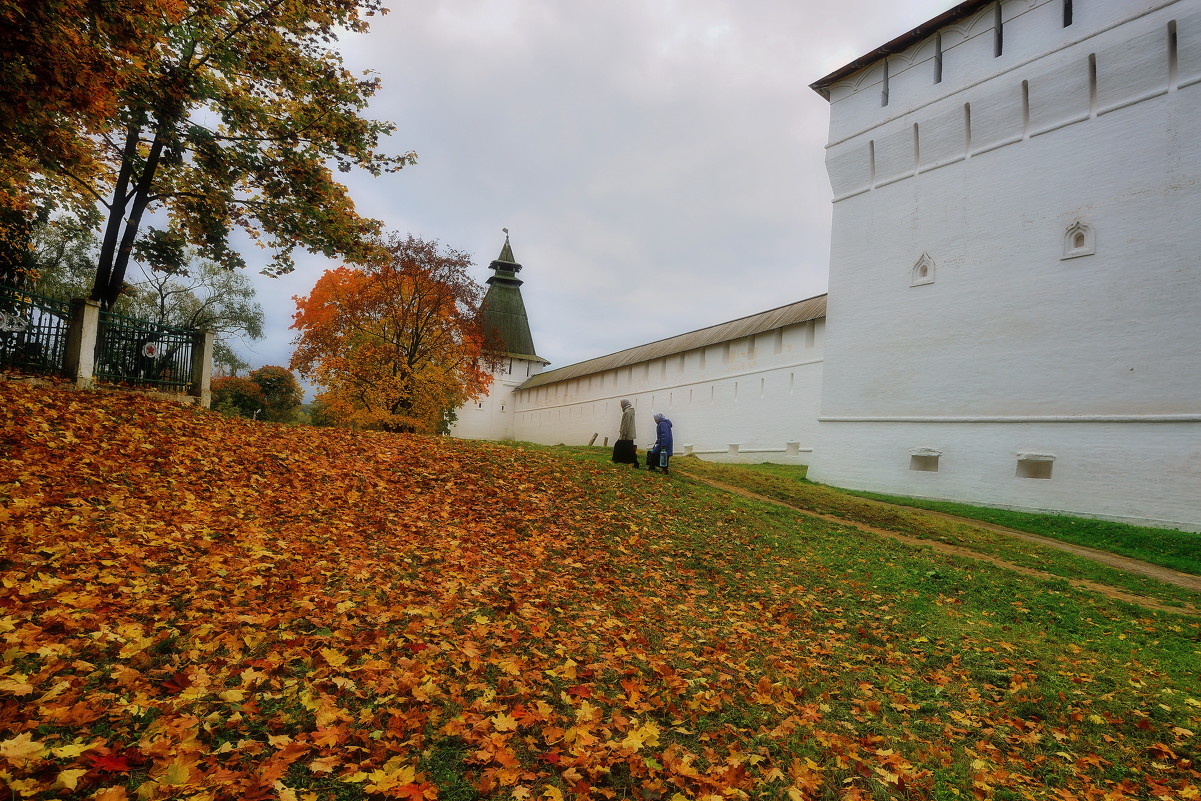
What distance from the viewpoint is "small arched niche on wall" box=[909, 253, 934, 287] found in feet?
58.4

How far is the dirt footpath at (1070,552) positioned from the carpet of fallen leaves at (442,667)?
3431 millimetres

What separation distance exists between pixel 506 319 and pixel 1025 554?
128 feet

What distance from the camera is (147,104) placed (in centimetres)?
999

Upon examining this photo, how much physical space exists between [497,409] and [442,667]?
39.8 metres

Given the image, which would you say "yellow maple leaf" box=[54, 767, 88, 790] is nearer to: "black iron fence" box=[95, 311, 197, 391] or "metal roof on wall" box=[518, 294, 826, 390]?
"black iron fence" box=[95, 311, 197, 391]

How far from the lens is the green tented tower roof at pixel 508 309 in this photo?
44656 millimetres

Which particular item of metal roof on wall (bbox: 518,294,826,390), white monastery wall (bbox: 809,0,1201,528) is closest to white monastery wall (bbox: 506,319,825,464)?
metal roof on wall (bbox: 518,294,826,390)

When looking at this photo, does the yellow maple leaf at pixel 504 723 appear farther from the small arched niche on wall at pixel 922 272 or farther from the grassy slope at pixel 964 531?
the small arched niche on wall at pixel 922 272

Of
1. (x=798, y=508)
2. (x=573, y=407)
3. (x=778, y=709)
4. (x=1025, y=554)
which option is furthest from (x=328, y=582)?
(x=573, y=407)

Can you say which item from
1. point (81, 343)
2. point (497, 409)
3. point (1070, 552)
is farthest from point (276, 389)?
point (1070, 552)

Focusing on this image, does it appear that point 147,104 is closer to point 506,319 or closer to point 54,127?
point 54,127

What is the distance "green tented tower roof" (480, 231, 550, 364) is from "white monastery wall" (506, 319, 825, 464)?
12.3m

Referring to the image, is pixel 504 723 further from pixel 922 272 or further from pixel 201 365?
pixel 922 272

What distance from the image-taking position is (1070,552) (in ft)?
37.0
